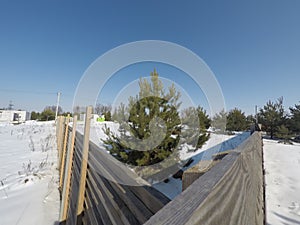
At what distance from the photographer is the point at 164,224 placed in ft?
0.66

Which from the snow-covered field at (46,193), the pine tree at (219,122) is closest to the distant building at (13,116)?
the snow-covered field at (46,193)

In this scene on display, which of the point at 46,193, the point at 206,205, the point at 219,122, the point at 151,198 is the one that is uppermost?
the point at 219,122

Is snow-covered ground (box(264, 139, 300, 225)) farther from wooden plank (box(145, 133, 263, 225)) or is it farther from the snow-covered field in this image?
wooden plank (box(145, 133, 263, 225))

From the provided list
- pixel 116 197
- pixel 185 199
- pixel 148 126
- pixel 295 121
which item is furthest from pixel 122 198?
pixel 295 121

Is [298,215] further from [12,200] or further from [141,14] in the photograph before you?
[141,14]

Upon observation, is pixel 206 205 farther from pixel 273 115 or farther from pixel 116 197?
pixel 273 115

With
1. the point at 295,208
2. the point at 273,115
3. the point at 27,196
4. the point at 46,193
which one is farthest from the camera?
the point at 273,115

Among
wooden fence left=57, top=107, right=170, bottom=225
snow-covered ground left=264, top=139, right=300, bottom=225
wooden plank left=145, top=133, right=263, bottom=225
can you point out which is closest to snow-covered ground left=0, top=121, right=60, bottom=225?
wooden fence left=57, top=107, right=170, bottom=225

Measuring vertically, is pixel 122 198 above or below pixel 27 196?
above

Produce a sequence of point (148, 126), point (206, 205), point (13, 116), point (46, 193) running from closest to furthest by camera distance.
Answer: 1. point (206, 205)
2. point (46, 193)
3. point (148, 126)
4. point (13, 116)

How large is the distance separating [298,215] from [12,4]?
10371 mm

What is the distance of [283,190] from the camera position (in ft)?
7.69

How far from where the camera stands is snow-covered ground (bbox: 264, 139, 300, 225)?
1.72 metres

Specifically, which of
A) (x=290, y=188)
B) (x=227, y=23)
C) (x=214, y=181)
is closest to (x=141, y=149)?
(x=290, y=188)
